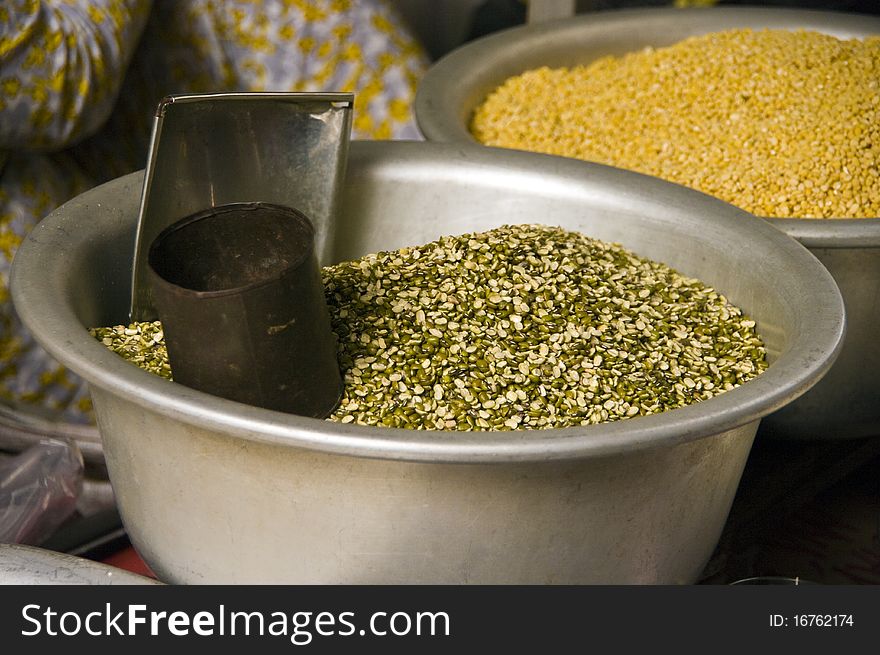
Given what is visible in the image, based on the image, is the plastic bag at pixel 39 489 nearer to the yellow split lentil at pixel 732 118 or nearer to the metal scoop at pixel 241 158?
the metal scoop at pixel 241 158

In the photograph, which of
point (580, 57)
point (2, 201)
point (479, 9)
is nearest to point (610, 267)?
point (580, 57)

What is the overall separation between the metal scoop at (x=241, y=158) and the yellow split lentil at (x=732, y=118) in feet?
1.47

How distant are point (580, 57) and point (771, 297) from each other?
963mm

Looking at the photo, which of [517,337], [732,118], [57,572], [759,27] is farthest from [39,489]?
[759,27]

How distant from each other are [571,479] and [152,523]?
39 cm

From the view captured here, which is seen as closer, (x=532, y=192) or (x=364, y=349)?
(x=364, y=349)

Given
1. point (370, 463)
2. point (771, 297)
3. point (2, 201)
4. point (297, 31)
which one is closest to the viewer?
point (370, 463)

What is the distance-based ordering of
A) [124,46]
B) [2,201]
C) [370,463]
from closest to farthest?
[370,463] → [2,201] → [124,46]

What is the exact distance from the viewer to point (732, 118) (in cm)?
155

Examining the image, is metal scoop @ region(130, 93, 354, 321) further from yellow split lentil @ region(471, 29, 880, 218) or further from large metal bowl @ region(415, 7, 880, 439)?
yellow split lentil @ region(471, 29, 880, 218)

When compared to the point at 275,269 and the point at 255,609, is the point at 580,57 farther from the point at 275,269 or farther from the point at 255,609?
the point at 255,609

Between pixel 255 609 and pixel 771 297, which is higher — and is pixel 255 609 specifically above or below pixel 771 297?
below

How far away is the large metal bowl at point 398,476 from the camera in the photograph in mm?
783

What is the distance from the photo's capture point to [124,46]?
1.85 meters
